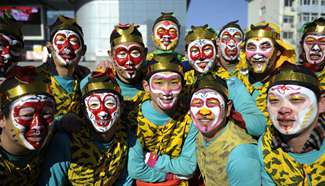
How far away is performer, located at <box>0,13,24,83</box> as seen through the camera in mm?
4227

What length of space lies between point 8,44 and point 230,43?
334 centimetres

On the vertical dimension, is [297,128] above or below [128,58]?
below

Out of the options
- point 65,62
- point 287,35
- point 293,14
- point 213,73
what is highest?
point 293,14

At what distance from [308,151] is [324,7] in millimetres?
42578

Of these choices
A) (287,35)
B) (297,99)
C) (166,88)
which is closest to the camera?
(297,99)

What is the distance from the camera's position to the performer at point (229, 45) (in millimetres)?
5500

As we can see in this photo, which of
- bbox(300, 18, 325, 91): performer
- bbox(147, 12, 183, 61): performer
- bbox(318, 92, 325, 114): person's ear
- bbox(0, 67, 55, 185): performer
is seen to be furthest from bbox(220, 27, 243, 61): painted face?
bbox(0, 67, 55, 185): performer

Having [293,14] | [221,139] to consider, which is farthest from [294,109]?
[293,14]

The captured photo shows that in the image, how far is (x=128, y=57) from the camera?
14.8 feet

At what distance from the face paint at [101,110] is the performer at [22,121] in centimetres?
48

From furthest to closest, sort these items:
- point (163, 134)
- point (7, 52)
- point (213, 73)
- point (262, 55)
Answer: point (213, 73) < point (262, 55) < point (7, 52) < point (163, 134)

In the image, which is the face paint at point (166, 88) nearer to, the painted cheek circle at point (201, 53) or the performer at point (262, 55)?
the painted cheek circle at point (201, 53)

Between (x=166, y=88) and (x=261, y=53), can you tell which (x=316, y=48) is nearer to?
(x=261, y=53)

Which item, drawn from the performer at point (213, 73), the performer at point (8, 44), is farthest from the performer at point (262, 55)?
the performer at point (8, 44)
